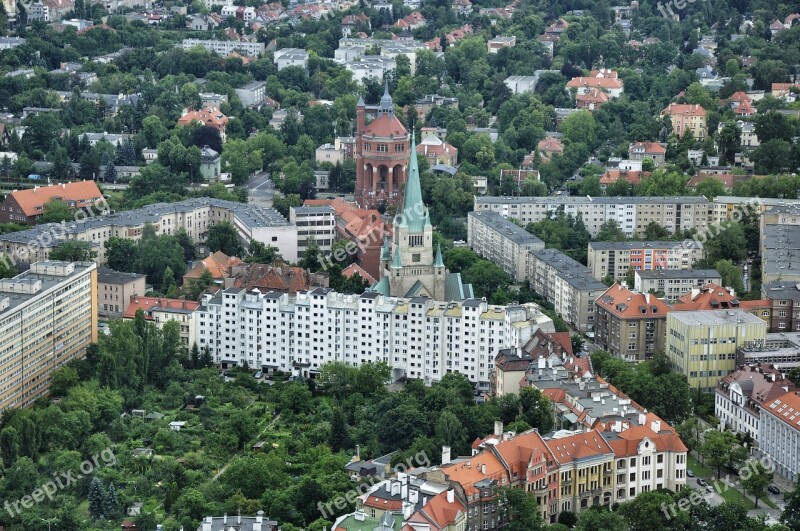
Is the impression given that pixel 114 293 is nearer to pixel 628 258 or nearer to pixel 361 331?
pixel 361 331

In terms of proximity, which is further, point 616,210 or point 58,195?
point 58,195

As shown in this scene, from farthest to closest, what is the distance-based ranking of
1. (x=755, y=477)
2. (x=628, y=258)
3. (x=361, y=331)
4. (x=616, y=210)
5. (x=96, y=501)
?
(x=616, y=210), (x=628, y=258), (x=361, y=331), (x=755, y=477), (x=96, y=501)

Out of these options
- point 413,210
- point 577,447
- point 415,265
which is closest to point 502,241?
point 413,210

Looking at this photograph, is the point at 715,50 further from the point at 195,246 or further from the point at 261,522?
the point at 261,522

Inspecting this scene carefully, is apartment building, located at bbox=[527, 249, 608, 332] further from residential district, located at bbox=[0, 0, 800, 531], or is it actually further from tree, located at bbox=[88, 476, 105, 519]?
tree, located at bbox=[88, 476, 105, 519]

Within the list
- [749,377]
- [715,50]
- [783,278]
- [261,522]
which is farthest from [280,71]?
[261,522]

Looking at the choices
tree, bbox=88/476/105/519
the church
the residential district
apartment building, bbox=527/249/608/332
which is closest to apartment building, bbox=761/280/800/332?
the residential district

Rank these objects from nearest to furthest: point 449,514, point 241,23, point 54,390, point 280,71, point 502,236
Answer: point 449,514
point 54,390
point 502,236
point 280,71
point 241,23

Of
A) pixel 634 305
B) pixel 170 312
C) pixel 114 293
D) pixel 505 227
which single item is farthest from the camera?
pixel 505 227
